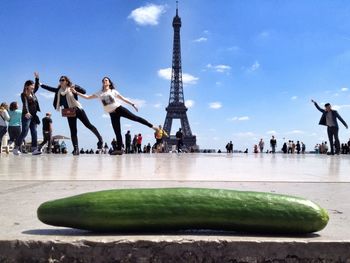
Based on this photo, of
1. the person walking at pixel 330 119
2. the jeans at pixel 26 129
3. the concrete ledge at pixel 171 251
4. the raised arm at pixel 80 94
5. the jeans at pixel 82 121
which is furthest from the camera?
the person walking at pixel 330 119

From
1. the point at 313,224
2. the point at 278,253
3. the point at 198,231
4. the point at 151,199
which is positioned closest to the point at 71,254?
the point at 151,199

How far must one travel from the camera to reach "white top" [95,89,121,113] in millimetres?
12602

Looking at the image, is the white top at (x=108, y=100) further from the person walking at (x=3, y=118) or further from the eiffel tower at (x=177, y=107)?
the eiffel tower at (x=177, y=107)

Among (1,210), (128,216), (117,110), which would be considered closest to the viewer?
(128,216)

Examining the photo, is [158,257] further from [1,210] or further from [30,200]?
[30,200]

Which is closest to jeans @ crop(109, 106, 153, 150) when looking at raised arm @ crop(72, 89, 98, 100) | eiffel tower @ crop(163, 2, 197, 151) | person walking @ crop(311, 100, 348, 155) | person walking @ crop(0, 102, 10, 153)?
raised arm @ crop(72, 89, 98, 100)

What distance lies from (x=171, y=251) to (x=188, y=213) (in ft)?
0.94

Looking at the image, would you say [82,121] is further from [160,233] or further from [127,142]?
[127,142]

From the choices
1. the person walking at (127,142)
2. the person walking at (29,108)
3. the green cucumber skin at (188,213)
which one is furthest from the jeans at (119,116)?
the person walking at (127,142)

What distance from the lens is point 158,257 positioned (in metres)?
1.76

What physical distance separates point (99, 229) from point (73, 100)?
1156 cm

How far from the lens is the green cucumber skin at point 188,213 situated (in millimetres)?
2006

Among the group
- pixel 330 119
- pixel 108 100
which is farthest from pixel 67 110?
pixel 330 119

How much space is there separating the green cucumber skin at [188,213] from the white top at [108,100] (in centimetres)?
1064
